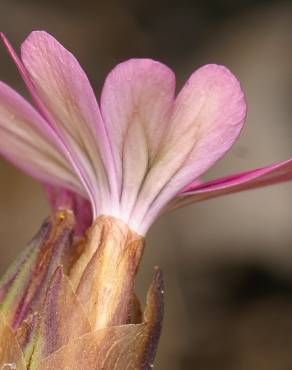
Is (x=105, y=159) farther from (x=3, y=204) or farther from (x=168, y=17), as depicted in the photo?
(x=168, y=17)

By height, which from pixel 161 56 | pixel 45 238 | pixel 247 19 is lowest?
pixel 45 238

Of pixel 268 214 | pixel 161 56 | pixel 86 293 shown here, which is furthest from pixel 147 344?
pixel 161 56

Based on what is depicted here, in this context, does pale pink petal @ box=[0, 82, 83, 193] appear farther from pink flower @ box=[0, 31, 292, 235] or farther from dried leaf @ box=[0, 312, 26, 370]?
dried leaf @ box=[0, 312, 26, 370]

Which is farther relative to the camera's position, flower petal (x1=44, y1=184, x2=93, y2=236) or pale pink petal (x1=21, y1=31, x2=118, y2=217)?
flower petal (x1=44, y1=184, x2=93, y2=236)

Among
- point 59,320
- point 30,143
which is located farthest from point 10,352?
point 30,143

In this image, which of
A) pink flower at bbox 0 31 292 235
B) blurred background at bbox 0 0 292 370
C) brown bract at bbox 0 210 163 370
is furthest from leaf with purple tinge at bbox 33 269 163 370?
blurred background at bbox 0 0 292 370

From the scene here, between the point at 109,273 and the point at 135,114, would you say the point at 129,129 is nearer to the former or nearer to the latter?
the point at 135,114

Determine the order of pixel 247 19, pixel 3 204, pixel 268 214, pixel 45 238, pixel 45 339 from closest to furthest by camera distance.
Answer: pixel 45 339, pixel 45 238, pixel 268 214, pixel 3 204, pixel 247 19
